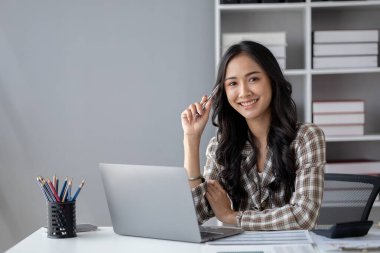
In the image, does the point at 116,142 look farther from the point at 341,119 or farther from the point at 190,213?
the point at 190,213

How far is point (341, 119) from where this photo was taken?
11.7 ft

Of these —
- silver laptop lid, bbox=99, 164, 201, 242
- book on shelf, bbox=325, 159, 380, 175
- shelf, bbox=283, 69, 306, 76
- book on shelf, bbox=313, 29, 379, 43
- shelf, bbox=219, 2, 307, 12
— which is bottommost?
book on shelf, bbox=325, 159, 380, 175

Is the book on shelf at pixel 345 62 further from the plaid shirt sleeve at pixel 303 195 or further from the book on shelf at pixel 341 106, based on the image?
the plaid shirt sleeve at pixel 303 195

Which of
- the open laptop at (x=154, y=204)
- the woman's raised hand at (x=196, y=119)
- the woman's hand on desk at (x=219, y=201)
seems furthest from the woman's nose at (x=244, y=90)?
the open laptop at (x=154, y=204)

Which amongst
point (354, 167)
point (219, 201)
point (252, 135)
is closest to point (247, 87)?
point (252, 135)

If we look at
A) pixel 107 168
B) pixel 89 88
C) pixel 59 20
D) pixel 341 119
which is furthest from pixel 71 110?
pixel 107 168

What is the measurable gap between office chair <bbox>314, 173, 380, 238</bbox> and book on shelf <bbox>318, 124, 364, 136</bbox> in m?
1.00

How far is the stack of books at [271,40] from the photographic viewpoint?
3543 mm

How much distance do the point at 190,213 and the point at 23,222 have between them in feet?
7.44

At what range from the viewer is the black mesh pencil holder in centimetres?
204

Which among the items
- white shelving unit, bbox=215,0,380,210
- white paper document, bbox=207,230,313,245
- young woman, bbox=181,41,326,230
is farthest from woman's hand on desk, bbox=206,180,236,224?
white shelving unit, bbox=215,0,380,210

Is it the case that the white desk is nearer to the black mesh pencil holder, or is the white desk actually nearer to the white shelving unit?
the black mesh pencil holder

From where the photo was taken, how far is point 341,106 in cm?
357

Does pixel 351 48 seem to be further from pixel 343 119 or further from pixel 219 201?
pixel 219 201
